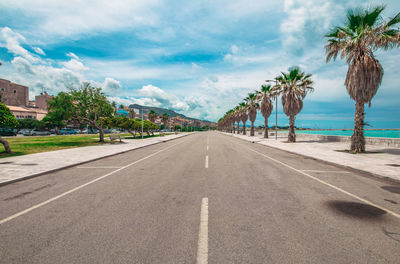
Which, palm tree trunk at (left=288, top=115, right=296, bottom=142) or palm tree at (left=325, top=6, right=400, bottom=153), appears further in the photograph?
palm tree trunk at (left=288, top=115, right=296, bottom=142)

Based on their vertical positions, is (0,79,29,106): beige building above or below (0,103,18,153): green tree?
above

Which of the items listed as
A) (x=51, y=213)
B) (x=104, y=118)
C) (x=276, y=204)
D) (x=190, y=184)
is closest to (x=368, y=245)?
(x=276, y=204)

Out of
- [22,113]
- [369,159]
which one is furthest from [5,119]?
[22,113]

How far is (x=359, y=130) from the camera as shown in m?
13.2

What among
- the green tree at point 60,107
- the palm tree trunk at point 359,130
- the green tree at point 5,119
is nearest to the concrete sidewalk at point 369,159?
the palm tree trunk at point 359,130

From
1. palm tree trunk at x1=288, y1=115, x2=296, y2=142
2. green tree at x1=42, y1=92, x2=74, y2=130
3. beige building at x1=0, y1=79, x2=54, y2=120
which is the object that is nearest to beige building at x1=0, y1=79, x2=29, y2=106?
beige building at x1=0, y1=79, x2=54, y2=120

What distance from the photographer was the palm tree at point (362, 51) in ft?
38.3

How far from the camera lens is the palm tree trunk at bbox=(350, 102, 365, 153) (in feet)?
42.8

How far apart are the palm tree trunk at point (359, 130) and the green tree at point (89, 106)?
23716 mm

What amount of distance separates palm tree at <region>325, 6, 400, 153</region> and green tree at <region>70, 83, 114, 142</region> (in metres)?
22.9

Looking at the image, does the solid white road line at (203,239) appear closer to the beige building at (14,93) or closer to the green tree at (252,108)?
the green tree at (252,108)

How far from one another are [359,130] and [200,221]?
49.3 feet

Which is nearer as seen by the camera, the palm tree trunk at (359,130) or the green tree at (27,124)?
the palm tree trunk at (359,130)

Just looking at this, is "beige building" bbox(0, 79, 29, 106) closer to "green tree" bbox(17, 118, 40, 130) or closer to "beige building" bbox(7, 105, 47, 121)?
"beige building" bbox(7, 105, 47, 121)
